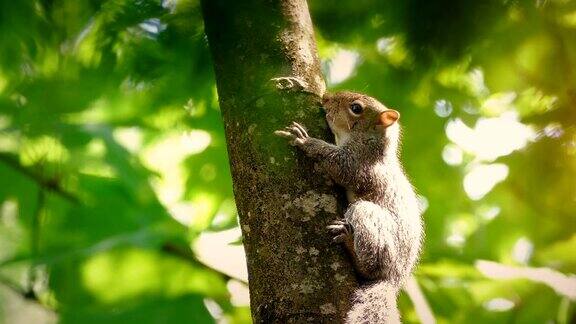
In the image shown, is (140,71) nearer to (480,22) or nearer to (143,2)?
(143,2)

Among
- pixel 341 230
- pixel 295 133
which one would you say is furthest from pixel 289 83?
pixel 341 230

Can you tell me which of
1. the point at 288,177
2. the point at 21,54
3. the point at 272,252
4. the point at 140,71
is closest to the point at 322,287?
the point at 272,252

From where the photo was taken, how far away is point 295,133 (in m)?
1.50

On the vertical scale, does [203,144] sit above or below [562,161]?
below

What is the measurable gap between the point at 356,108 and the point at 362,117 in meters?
0.06

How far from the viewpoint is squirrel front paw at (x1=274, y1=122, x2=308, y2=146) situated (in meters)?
1.46

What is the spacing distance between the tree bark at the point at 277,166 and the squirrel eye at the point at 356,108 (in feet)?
1.78

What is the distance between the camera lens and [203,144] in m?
2.34

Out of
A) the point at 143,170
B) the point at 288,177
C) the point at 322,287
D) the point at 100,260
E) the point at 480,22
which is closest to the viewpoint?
the point at 322,287

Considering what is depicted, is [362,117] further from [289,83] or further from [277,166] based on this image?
[277,166]

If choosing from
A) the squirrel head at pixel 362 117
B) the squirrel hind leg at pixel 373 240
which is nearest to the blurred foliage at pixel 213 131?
the squirrel head at pixel 362 117

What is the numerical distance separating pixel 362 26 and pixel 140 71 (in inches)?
33.3

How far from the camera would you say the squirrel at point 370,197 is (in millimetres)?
1457

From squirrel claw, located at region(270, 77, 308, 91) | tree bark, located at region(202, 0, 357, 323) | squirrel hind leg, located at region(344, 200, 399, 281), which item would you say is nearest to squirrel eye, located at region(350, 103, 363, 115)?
squirrel hind leg, located at region(344, 200, 399, 281)
